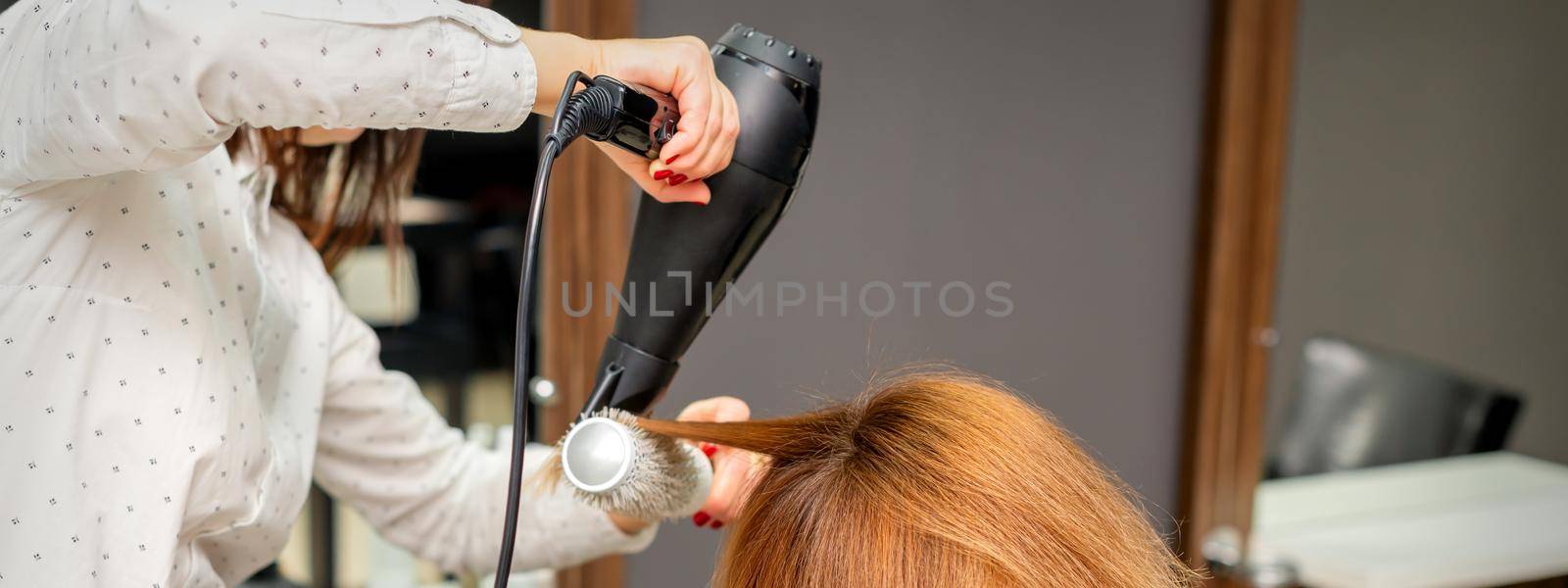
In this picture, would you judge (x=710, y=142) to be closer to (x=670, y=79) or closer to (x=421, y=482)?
(x=670, y=79)

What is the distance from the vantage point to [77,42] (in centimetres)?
51

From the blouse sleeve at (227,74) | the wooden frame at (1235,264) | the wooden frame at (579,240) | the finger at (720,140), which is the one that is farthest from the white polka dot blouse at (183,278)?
the wooden frame at (1235,264)

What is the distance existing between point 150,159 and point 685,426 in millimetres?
322

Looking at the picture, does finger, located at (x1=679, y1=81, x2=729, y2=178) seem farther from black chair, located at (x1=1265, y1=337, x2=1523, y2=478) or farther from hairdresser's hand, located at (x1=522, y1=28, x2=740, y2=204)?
black chair, located at (x1=1265, y1=337, x2=1523, y2=478)

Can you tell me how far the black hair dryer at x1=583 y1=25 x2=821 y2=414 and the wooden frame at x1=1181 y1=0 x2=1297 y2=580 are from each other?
123cm

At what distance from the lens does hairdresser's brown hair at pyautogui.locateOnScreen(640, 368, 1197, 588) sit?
566 mm

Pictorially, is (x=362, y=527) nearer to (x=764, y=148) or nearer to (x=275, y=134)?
(x=275, y=134)

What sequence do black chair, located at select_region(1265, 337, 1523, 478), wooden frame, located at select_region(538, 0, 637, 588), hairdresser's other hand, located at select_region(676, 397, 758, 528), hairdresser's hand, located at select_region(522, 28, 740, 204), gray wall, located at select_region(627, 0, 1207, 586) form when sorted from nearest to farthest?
hairdresser's hand, located at select_region(522, 28, 740, 204)
hairdresser's other hand, located at select_region(676, 397, 758, 528)
wooden frame, located at select_region(538, 0, 637, 588)
gray wall, located at select_region(627, 0, 1207, 586)
black chair, located at select_region(1265, 337, 1523, 478)

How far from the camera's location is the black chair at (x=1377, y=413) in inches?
76.2

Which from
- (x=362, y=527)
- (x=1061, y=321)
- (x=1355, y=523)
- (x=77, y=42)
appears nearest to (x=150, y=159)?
(x=77, y=42)

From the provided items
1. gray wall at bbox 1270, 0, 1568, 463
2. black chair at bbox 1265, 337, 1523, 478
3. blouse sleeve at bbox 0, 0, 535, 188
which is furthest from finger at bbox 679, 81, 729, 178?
black chair at bbox 1265, 337, 1523, 478

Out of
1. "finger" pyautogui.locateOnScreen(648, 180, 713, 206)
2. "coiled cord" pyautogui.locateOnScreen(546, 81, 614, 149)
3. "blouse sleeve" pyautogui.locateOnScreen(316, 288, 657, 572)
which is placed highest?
"coiled cord" pyautogui.locateOnScreen(546, 81, 614, 149)

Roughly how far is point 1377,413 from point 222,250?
6.13 ft

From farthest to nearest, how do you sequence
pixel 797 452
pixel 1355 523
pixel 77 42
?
pixel 1355 523 < pixel 797 452 < pixel 77 42
